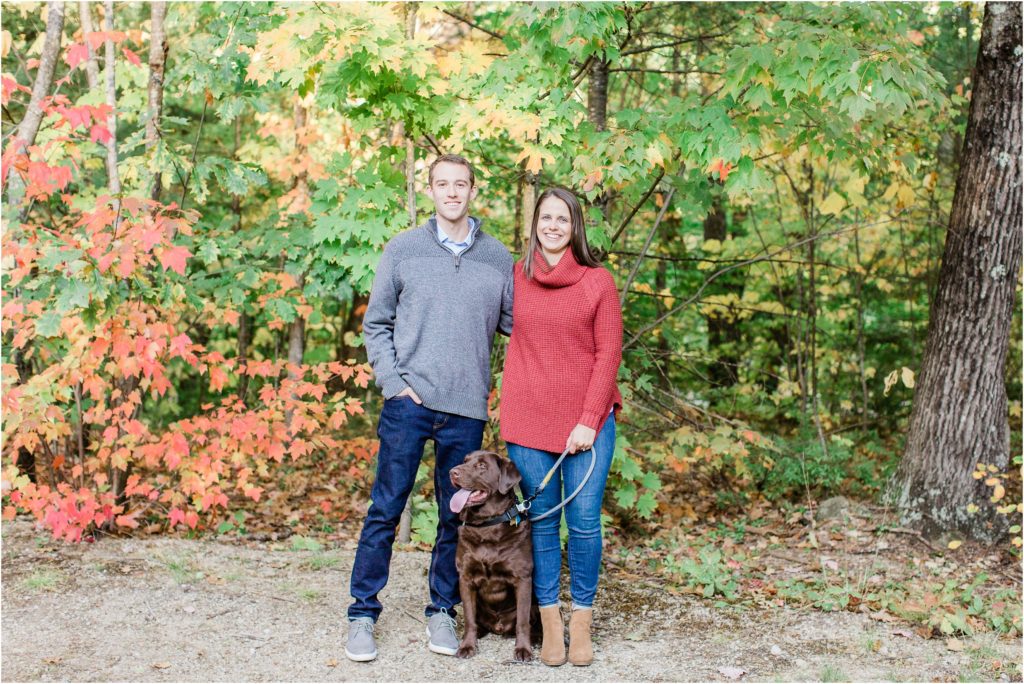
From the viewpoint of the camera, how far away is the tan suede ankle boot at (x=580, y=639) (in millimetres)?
3541

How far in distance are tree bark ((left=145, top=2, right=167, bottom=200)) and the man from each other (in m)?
2.72

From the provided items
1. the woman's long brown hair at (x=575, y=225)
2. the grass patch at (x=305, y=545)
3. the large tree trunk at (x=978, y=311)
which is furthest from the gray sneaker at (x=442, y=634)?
the large tree trunk at (x=978, y=311)

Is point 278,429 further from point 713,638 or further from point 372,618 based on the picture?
point 713,638

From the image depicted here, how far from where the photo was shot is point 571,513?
3.59 m

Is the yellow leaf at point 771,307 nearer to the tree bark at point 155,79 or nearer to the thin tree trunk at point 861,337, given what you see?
the thin tree trunk at point 861,337

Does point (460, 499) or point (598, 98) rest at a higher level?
point (598, 98)

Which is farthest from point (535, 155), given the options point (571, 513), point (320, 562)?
point (320, 562)

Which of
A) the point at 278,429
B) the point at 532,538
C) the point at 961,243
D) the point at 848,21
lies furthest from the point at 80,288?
the point at 961,243

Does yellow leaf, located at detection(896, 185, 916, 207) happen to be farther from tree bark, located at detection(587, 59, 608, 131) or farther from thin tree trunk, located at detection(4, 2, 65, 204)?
thin tree trunk, located at detection(4, 2, 65, 204)

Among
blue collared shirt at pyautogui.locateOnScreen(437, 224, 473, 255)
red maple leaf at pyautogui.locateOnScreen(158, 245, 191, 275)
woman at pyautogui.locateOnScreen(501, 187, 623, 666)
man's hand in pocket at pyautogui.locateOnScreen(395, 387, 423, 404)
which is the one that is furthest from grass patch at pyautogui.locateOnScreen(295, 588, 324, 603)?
blue collared shirt at pyautogui.locateOnScreen(437, 224, 473, 255)

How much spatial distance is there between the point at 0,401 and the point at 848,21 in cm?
509

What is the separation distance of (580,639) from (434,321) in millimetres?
1462

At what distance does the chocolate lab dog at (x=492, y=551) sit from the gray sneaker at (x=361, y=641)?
37 centimetres

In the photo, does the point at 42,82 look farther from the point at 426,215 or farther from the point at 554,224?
the point at 554,224
